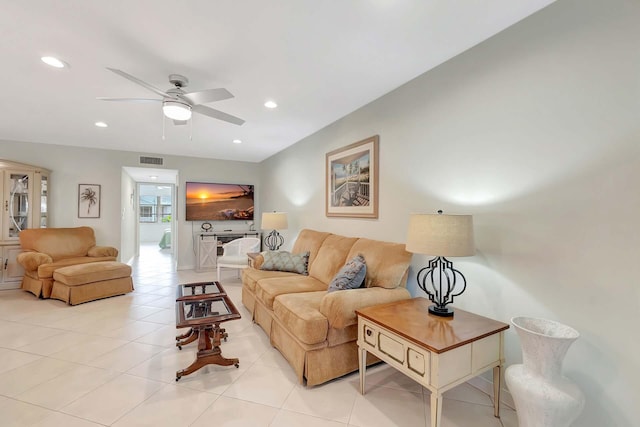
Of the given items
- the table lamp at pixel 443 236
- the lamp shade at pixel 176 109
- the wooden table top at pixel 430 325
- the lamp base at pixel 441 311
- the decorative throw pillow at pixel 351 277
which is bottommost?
the wooden table top at pixel 430 325

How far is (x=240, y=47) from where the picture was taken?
207 cm

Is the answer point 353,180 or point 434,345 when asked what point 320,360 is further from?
point 353,180

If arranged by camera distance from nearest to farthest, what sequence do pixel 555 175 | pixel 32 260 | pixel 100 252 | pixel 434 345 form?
pixel 434 345
pixel 555 175
pixel 32 260
pixel 100 252

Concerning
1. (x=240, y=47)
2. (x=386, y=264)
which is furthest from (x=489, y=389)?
(x=240, y=47)

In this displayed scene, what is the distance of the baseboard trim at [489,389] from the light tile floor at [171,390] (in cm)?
4

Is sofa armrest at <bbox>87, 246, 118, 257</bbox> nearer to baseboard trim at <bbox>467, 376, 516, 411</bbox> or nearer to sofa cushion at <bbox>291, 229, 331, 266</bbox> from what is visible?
sofa cushion at <bbox>291, 229, 331, 266</bbox>

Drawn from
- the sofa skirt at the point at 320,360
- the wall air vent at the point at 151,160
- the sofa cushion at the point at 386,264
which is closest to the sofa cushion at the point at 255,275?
the sofa skirt at the point at 320,360

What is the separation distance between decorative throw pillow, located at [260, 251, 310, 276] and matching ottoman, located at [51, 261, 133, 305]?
2.37 m

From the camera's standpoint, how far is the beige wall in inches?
54.1

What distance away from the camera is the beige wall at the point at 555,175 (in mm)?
1374

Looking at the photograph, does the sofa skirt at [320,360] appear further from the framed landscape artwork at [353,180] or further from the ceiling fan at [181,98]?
the ceiling fan at [181,98]

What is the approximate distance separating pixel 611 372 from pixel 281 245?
4.61 meters

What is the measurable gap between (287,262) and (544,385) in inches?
107

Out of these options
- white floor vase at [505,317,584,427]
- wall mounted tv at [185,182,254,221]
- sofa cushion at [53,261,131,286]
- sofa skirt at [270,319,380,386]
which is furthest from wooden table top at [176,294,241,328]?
wall mounted tv at [185,182,254,221]
